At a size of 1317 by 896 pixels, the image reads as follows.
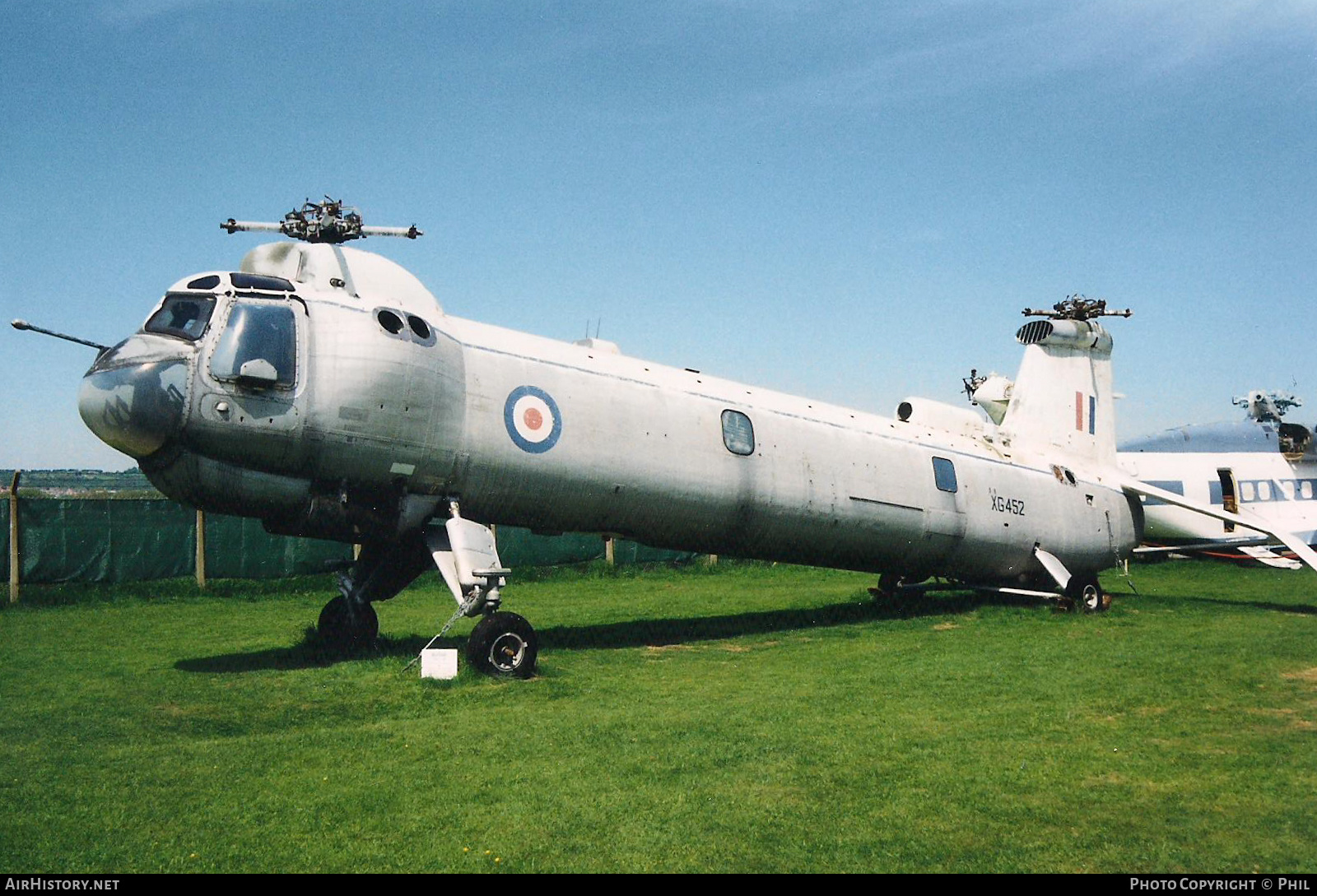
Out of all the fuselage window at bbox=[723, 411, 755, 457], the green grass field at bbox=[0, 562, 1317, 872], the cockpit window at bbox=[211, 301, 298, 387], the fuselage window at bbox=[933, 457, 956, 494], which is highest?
the cockpit window at bbox=[211, 301, 298, 387]

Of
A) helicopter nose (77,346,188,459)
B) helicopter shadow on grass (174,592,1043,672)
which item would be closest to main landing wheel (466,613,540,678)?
helicopter shadow on grass (174,592,1043,672)

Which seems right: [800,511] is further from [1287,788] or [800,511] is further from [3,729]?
[3,729]

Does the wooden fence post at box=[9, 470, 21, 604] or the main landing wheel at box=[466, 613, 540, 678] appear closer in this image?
the main landing wheel at box=[466, 613, 540, 678]

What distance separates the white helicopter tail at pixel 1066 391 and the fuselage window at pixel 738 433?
767 cm

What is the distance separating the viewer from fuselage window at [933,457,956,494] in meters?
18.2

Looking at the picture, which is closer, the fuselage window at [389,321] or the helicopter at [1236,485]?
the fuselage window at [389,321]

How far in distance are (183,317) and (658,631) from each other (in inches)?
347

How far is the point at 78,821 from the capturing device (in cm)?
662

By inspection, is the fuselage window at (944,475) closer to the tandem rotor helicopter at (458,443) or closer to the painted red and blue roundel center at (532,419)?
the tandem rotor helicopter at (458,443)

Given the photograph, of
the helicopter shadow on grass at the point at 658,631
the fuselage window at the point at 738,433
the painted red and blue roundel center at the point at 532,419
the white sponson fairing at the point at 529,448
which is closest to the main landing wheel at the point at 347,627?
the helicopter shadow on grass at the point at 658,631

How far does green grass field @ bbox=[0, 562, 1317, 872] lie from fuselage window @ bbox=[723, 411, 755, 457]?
3079 millimetres

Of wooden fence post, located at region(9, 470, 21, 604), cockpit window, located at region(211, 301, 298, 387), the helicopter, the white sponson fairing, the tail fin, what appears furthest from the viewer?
the helicopter

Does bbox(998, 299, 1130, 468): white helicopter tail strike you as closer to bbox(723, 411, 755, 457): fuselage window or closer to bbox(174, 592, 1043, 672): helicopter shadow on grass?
bbox(174, 592, 1043, 672): helicopter shadow on grass

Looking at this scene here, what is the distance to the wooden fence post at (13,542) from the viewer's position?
60.7 ft
